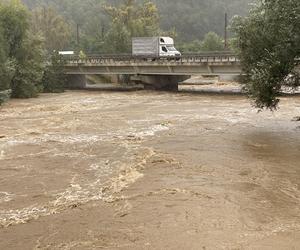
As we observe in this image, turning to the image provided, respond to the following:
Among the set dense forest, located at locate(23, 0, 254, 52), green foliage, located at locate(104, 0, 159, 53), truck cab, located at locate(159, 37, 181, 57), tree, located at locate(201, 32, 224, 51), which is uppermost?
dense forest, located at locate(23, 0, 254, 52)

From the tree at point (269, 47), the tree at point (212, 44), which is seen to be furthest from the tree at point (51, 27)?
the tree at point (269, 47)

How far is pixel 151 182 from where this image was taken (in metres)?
20.3

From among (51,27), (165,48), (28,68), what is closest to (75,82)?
(165,48)

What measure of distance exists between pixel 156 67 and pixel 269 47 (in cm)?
3552

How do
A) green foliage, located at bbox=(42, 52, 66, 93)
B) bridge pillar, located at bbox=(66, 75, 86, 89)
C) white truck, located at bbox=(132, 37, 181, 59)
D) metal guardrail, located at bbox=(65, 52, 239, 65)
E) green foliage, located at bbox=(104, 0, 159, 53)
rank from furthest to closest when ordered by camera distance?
green foliage, located at bbox=(104, 0, 159, 53) → bridge pillar, located at bbox=(66, 75, 86, 89) → white truck, located at bbox=(132, 37, 181, 59) → green foliage, located at bbox=(42, 52, 66, 93) → metal guardrail, located at bbox=(65, 52, 239, 65)

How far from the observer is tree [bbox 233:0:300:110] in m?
25.6

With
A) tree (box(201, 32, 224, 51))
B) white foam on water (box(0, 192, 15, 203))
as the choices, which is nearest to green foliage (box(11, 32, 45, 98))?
white foam on water (box(0, 192, 15, 203))

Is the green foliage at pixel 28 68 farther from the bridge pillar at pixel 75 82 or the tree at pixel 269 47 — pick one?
the tree at pixel 269 47

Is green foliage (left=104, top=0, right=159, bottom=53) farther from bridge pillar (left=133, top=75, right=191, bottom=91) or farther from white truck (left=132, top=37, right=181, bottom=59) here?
bridge pillar (left=133, top=75, right=191, bottom=91)

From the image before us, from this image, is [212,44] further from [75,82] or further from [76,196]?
[76,196]

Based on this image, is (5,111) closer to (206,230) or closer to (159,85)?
(159,85)

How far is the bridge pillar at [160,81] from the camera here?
2650 inches

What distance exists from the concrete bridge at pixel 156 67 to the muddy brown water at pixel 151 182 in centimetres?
1857

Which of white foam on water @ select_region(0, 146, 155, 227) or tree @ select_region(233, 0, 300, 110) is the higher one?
tree @ select_region(233, 0, 300, 110)
